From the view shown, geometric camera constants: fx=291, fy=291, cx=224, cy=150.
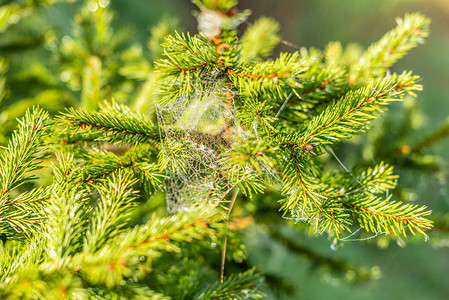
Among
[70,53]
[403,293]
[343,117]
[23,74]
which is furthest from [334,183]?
[403,293]

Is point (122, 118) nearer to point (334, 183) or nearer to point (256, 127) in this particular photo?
point (256, 127)

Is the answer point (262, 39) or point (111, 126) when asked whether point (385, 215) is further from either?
point (262, 39)

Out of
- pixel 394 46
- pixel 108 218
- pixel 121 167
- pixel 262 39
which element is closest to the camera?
pixel 108 218

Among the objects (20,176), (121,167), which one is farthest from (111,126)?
(20,176)

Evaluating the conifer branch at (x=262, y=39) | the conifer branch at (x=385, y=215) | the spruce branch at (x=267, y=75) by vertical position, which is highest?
the conifer branch at (x=262, y=39)

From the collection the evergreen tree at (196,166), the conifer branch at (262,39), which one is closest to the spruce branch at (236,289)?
the evergreen tree at (196,166)

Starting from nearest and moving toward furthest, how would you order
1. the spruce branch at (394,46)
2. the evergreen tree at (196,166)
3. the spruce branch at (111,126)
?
the evergreen tree at (196,166) < the spruce branch at (111,126) < the spruce branch at (394,46)

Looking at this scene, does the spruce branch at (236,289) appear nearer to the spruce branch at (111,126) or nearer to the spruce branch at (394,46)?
the spruce branch at (111,126)

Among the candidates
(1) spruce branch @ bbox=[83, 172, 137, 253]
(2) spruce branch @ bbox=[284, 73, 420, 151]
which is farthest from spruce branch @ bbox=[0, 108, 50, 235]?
(2) spruce branch @ bbox=[284, 73, 420, 151]

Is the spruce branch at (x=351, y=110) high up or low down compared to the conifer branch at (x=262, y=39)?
down

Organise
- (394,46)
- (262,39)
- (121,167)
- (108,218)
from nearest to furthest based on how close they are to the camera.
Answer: (108,218), (121,167), (394,46), (262,39)

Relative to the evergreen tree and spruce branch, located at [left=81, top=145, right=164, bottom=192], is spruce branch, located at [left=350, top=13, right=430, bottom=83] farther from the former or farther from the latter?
spruce branch, located at [left=81, top=145, right=164, bottom=192]
